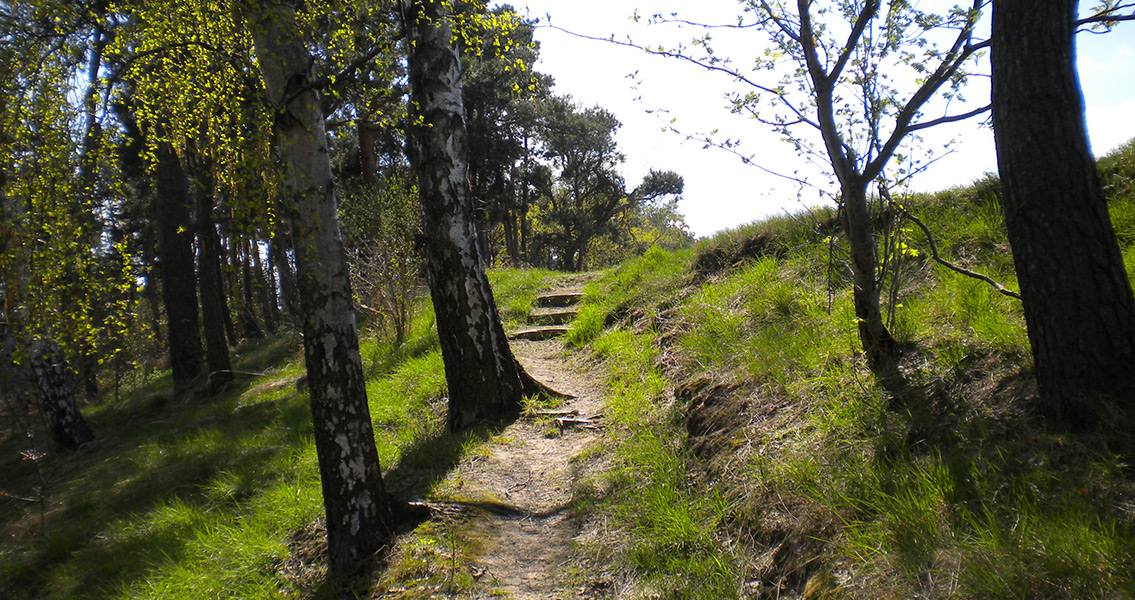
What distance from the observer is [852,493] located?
8.55 feet

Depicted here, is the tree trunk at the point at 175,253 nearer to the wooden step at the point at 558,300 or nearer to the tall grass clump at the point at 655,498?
the wooden step at the point at 558,300

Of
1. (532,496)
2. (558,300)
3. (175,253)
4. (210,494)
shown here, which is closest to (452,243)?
(532,496)

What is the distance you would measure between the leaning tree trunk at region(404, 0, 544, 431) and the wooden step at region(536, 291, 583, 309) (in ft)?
13.7

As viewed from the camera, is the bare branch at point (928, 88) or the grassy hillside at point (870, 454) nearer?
the grassy hillside at point (870, 454)

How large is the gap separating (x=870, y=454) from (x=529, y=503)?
213cm

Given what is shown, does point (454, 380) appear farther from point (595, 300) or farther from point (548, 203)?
point (548, 203)

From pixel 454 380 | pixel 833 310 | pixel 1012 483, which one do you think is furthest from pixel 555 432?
pixel 1012 483

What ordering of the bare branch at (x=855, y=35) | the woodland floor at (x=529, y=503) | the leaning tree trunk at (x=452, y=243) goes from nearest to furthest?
the woodland floor at (x=529, y=503) → the bare branch at (x=855, y=35) → the leaning tree trunk at (x=452, y=243)

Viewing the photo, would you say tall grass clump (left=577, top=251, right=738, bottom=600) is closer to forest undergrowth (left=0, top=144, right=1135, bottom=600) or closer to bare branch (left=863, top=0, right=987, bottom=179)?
forest undergrowth (left=0, top=144, right=1135, bottom=600)

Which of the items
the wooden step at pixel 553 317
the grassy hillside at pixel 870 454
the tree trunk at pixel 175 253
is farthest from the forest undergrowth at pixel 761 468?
the tree trunk at pixel 175 253

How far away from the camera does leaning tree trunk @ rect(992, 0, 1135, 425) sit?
92.8 inches

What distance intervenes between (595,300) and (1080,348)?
6390 millimetres

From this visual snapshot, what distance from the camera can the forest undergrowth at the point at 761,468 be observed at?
2123 millimetres

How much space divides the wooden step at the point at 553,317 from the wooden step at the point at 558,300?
18.3 inches
